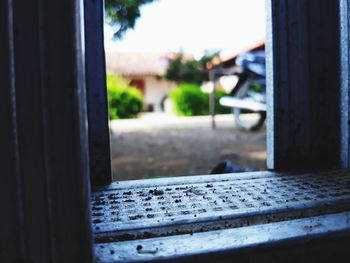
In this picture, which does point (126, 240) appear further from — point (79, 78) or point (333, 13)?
point (333, 13)

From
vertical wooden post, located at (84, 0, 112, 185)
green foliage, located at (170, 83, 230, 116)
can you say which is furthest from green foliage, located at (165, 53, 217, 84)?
vertical wooden post, located at (84, 0, 112, 185)

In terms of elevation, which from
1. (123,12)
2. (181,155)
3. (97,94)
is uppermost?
(123,12)

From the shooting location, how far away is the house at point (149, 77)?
24375mm

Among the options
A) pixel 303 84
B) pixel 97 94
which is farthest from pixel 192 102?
pixel 97 94

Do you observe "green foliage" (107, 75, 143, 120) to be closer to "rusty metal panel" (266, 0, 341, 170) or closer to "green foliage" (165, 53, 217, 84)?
"green foliage" (165, 53, 217, 84)

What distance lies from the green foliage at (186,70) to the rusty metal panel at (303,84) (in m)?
19.6

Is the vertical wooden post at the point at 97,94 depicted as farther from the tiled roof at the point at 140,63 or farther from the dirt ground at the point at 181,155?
the tiled roof at the point at 140,63

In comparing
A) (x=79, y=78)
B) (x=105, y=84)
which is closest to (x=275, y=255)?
(x=79, y=78)

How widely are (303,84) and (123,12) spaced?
197 cm

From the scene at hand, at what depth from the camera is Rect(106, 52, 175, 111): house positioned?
2438 cm

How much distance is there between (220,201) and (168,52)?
929 inches

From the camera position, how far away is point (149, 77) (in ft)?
83.8

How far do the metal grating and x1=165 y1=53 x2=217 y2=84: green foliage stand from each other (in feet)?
65.8

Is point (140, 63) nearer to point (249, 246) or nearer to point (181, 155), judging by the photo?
point (181, 155)
